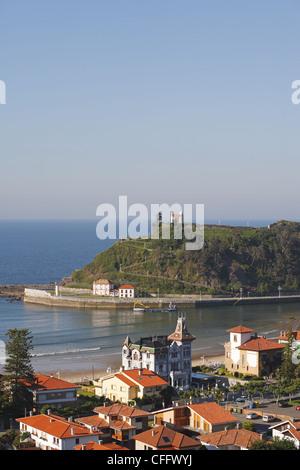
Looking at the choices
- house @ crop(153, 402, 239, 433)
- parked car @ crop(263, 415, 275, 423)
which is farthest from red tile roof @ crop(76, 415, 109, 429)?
parked car @ crop(263, 415, 275, 423)

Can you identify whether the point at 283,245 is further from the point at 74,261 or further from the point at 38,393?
the point at 38,393

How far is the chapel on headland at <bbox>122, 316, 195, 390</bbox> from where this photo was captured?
36062mm

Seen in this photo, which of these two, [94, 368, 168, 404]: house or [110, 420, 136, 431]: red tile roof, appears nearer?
[110, 420, 136, 431]: red tile roof

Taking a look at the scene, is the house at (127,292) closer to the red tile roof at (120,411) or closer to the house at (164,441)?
the red tile roof at (120,411)

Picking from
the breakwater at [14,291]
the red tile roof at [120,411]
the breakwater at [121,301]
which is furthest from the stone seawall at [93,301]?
the red tile roof at [120,411]

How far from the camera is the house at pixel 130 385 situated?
3266cm

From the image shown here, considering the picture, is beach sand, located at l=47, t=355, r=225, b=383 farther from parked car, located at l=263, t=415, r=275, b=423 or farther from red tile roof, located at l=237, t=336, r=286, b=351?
parked car, located at l=263, t=415, r=275, b=423

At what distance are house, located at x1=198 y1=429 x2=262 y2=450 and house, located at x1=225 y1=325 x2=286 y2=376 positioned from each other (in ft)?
48.0

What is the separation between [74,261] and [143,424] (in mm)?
114970

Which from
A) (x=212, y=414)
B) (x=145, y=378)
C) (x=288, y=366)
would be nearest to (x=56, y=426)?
(x=212, y=414)

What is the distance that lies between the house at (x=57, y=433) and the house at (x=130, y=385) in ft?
19.9

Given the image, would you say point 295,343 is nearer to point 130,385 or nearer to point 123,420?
point 130,385

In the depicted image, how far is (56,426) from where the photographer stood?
1011 inches
